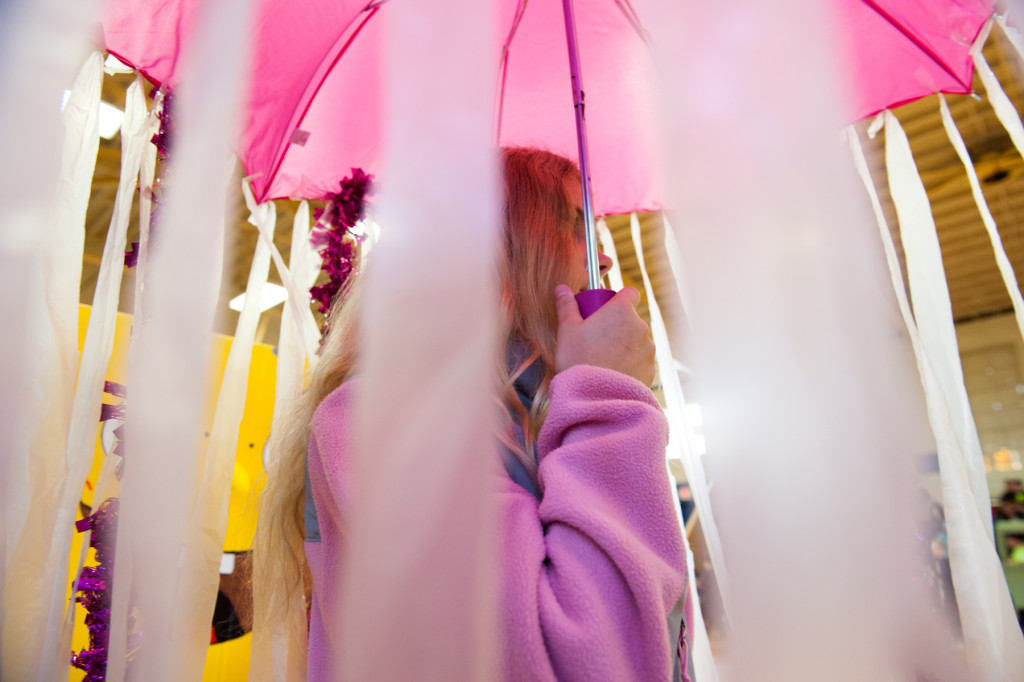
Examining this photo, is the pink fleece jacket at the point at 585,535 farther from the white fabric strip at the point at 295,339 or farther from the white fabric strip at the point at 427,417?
the white fabric strip at the point at 295,339

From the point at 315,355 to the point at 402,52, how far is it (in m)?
1.12

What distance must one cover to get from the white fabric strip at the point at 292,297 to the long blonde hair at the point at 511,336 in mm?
557

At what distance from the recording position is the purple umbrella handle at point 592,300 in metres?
0.68

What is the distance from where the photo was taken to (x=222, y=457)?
1068 mm

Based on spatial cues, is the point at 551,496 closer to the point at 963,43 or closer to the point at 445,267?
the point at 445,267

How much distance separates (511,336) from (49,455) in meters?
0.70

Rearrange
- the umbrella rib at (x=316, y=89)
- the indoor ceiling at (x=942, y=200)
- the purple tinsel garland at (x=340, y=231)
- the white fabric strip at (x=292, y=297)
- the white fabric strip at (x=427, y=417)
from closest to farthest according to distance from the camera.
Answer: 1. the white fabric strip at (x=427, y=417)
2. the umbrella rib at (x=316, y=89)
3. the white fabric strip at (x=292, y=297)
4. the purple tinsel garland at (x=340, y=231)
5. the indoor ceiling at (x=942, y=200)

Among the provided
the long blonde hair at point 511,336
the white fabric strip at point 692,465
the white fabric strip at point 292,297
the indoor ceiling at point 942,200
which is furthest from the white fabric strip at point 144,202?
the indoor ceiling at point 942,200

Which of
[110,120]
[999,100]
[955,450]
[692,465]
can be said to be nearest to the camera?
[955,450]

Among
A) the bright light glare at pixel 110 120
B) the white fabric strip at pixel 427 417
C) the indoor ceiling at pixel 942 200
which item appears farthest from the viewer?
the indoor ceiling at pixel 942 200

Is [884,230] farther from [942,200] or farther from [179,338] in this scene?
[942,200]

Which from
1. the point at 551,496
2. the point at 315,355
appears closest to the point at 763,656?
the point at 551,496

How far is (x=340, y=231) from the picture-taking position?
1.65 m

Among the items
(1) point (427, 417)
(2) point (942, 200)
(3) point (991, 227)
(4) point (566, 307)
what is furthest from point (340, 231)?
(2) point (942, 200)
